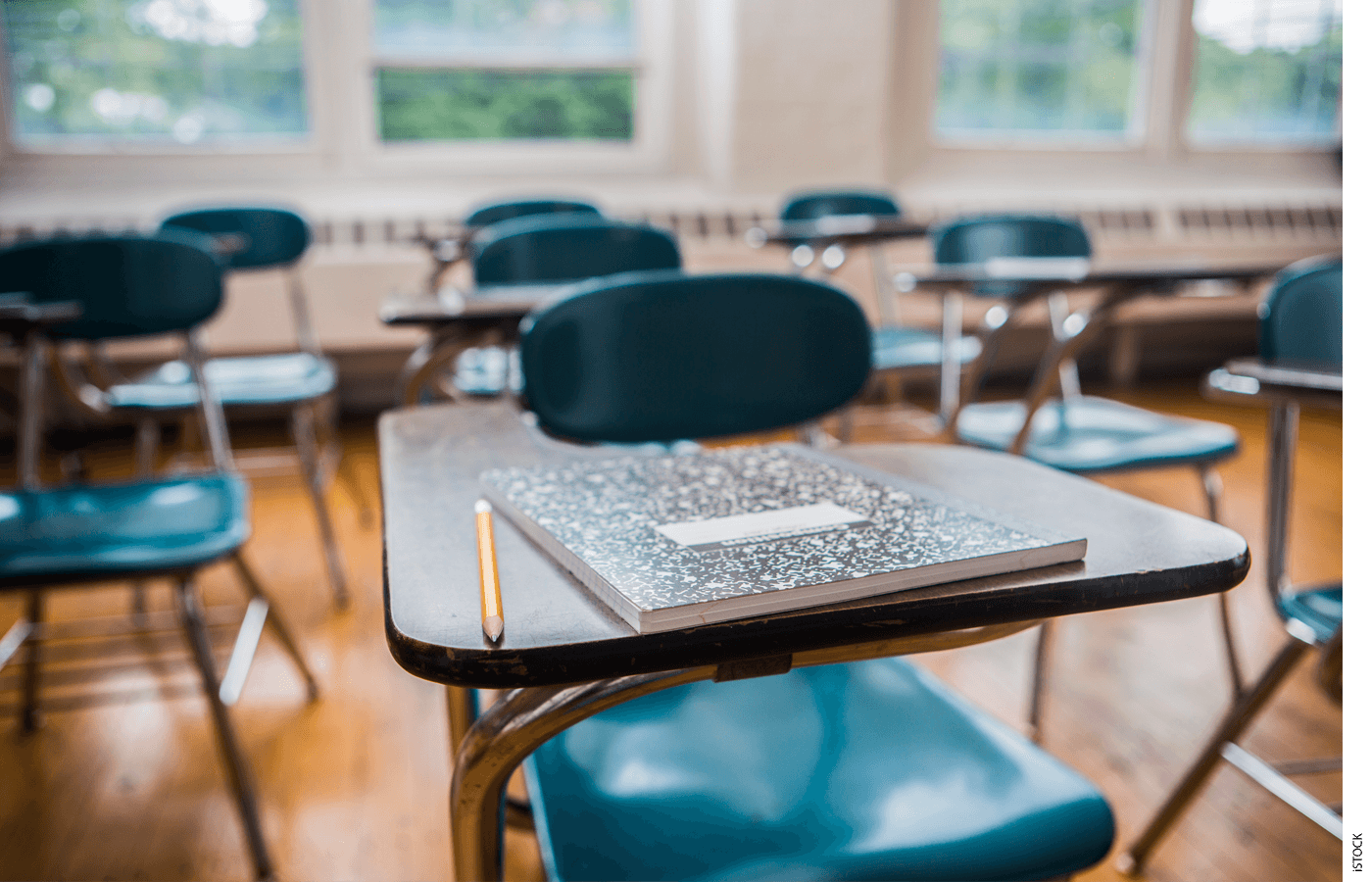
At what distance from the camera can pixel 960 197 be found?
4.61 meters

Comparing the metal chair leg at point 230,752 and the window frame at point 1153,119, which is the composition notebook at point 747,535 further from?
the window frame at point 1153,119

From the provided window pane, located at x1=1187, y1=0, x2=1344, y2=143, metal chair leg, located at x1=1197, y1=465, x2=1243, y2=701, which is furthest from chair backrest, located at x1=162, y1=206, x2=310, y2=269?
window pane, located at x1=1187, y1=0, x2=1344, y2=143

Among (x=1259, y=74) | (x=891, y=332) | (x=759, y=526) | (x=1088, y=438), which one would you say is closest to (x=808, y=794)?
(x=759, y=526)

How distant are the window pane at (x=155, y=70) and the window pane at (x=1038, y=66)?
315 centimetres

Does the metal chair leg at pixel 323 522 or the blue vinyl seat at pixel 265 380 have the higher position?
the blue vinyl seat at pixel 265 380

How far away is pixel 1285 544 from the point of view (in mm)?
1214

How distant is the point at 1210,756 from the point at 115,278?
81.2 inches

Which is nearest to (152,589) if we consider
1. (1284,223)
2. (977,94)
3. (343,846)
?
(343,846)

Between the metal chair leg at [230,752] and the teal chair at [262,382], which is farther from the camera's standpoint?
the teal chair at [262,382]

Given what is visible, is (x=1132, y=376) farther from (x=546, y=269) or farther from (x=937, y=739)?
(x=937, y=739)

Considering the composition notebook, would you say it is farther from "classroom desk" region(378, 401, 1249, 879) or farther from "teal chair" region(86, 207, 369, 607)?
"teal chair" region(86, 207, 369, 607)

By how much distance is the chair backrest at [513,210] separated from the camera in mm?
3117

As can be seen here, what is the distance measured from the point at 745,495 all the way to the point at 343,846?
1.17m

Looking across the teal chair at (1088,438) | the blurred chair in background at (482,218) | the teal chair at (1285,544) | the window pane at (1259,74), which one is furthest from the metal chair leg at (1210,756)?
the window pane at (1259,74)
